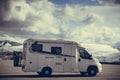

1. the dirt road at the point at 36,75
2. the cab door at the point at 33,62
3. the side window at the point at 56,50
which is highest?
the side window at the point at 56,50

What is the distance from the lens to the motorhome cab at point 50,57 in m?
16.1

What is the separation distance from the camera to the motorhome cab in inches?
633

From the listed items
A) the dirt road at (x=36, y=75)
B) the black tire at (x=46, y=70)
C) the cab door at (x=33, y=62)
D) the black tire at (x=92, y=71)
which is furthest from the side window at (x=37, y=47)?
the black tire at (x=92, y=71)

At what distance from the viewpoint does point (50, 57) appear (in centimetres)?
1619

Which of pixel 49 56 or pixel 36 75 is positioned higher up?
pixel 49 56

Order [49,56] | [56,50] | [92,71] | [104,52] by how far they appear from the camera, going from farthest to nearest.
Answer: [92,71] → [56,50] → [49,56] → [104,52]

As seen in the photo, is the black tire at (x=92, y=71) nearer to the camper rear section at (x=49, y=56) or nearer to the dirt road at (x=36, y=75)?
the dirt road at (x=36, y=75)

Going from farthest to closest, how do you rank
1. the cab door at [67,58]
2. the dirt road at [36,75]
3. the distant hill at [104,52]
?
the cab door at [67,58], the distant hill at [104,52], the dirt road at [36,75]

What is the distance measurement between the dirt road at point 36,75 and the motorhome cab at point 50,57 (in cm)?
Result: 16

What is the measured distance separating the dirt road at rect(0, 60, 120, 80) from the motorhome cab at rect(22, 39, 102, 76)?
0.54ft

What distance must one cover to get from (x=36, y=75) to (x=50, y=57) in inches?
29.0

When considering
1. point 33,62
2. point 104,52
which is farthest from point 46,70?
point 104,52

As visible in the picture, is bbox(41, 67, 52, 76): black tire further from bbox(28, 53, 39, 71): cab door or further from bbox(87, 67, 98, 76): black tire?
bbox(87, 67, 98, 76): black tire

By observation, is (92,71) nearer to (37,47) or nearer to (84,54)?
(84,54)
